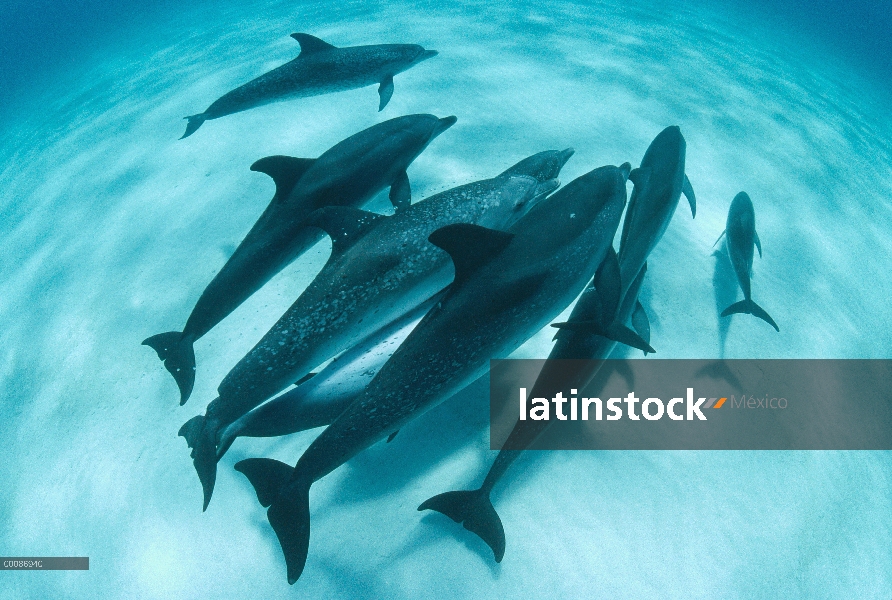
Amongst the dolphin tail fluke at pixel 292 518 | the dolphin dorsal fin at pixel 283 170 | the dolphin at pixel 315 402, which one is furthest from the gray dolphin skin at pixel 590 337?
the dolphin dorsal fin at pixel 283 170

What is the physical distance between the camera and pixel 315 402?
2643 mm

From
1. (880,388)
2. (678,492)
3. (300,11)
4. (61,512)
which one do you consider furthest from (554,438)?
(300,11)

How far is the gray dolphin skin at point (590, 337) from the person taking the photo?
2.54 m

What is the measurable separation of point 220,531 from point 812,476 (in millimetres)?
4603

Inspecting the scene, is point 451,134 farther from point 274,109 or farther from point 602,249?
point 602,249

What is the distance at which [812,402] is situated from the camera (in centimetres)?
362

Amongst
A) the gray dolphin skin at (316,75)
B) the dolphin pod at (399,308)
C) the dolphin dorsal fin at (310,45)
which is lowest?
the dolphin pod at (399,308)

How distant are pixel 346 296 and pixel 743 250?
13.3ft

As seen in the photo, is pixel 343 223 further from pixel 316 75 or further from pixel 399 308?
pixel 316 75

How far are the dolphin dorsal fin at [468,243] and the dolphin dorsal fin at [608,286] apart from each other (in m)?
0.71

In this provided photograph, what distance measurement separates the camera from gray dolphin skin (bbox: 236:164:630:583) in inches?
86.3

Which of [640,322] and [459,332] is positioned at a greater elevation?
[459,332]

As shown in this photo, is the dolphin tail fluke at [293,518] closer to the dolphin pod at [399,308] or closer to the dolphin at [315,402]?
the dolphin pod at [399,308]

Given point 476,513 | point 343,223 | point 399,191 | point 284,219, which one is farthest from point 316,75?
point 476,513
